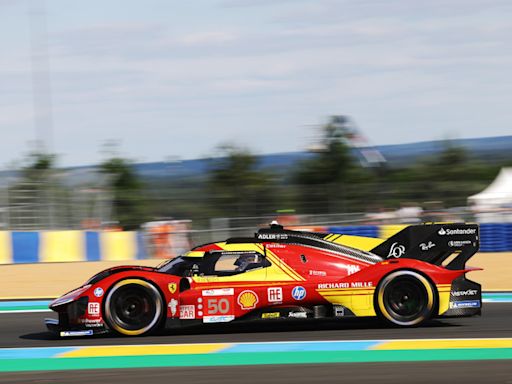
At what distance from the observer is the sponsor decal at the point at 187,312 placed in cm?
848

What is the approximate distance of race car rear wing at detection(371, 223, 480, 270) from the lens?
8969 millimetres

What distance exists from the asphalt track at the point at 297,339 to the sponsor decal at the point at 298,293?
394mm

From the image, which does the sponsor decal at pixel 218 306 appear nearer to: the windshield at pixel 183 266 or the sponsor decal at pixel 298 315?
the windshield at pixel 183 266

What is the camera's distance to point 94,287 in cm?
855

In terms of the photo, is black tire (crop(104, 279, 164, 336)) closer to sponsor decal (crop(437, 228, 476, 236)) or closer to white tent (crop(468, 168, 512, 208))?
sponsor decal (crop(437, 228, 476, 236))

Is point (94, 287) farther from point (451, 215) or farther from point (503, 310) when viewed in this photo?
point (451, 215)

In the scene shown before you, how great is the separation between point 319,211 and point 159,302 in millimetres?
15626

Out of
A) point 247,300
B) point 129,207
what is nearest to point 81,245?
point 129,207

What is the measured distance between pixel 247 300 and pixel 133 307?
118 centimetres

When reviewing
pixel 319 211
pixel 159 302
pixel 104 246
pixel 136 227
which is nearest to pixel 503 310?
pixel 159 302

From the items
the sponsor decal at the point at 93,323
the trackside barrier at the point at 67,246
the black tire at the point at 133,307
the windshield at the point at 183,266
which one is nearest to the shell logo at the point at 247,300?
the windshield at the point at 183,266

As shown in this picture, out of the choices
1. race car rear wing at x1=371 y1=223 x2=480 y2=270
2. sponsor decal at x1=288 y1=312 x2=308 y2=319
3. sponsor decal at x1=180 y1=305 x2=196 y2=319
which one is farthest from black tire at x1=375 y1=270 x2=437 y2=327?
sponsor decal at x1=180 y1=305 x2=196 y2=319

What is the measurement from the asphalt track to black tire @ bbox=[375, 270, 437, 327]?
143 millimetres

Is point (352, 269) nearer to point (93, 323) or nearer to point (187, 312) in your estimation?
point (187, 312)
